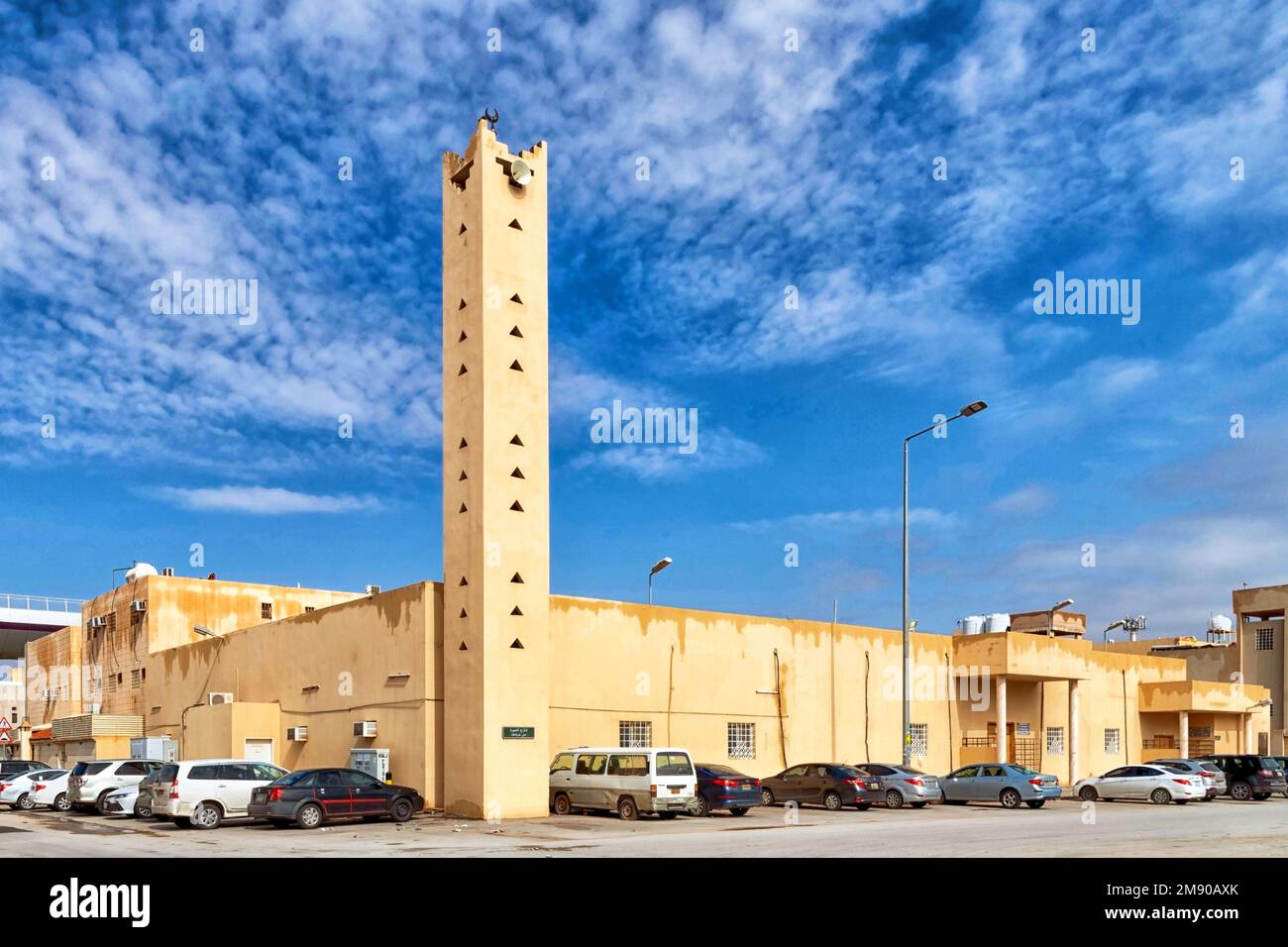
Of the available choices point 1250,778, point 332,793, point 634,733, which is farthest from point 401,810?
point 1250,778

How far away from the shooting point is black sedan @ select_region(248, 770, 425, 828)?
86.1 ft

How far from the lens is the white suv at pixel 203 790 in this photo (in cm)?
2762

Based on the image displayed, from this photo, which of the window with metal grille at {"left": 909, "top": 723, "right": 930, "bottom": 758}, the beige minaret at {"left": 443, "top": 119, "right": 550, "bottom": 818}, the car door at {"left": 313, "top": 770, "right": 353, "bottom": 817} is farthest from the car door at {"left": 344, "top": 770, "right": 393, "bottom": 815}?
the window with metal grille at {"left": 909, "top": 723, "right": 930, "bottom": 758}

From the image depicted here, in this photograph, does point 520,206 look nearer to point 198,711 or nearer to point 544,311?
point 544,311

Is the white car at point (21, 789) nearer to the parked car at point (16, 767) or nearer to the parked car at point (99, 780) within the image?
the parked car at point (16, 767)

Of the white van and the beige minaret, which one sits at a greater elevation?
the beige minaret

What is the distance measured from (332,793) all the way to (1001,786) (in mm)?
19608

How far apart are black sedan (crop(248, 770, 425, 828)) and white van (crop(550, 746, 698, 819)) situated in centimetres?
442

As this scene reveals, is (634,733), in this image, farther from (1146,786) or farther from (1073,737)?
(1073,737)

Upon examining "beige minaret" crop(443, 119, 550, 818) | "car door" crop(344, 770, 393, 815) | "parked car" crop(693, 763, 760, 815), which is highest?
"beige minaret" crop(443, 119, 550, 818)

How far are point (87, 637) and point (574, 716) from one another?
102ft

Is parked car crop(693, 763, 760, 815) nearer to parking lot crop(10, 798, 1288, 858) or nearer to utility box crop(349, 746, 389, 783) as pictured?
parking lot crop(10, 798, 1288, 858)

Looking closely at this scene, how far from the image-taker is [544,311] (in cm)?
3231

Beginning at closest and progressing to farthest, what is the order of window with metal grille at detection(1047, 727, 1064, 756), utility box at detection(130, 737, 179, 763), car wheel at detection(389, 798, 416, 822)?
car wheel at detection(389, 798, 416, 822) < utility box at detection(130, 737, 179, 763) < window with metal grille at detection(1047, 727, 1064, 756)
